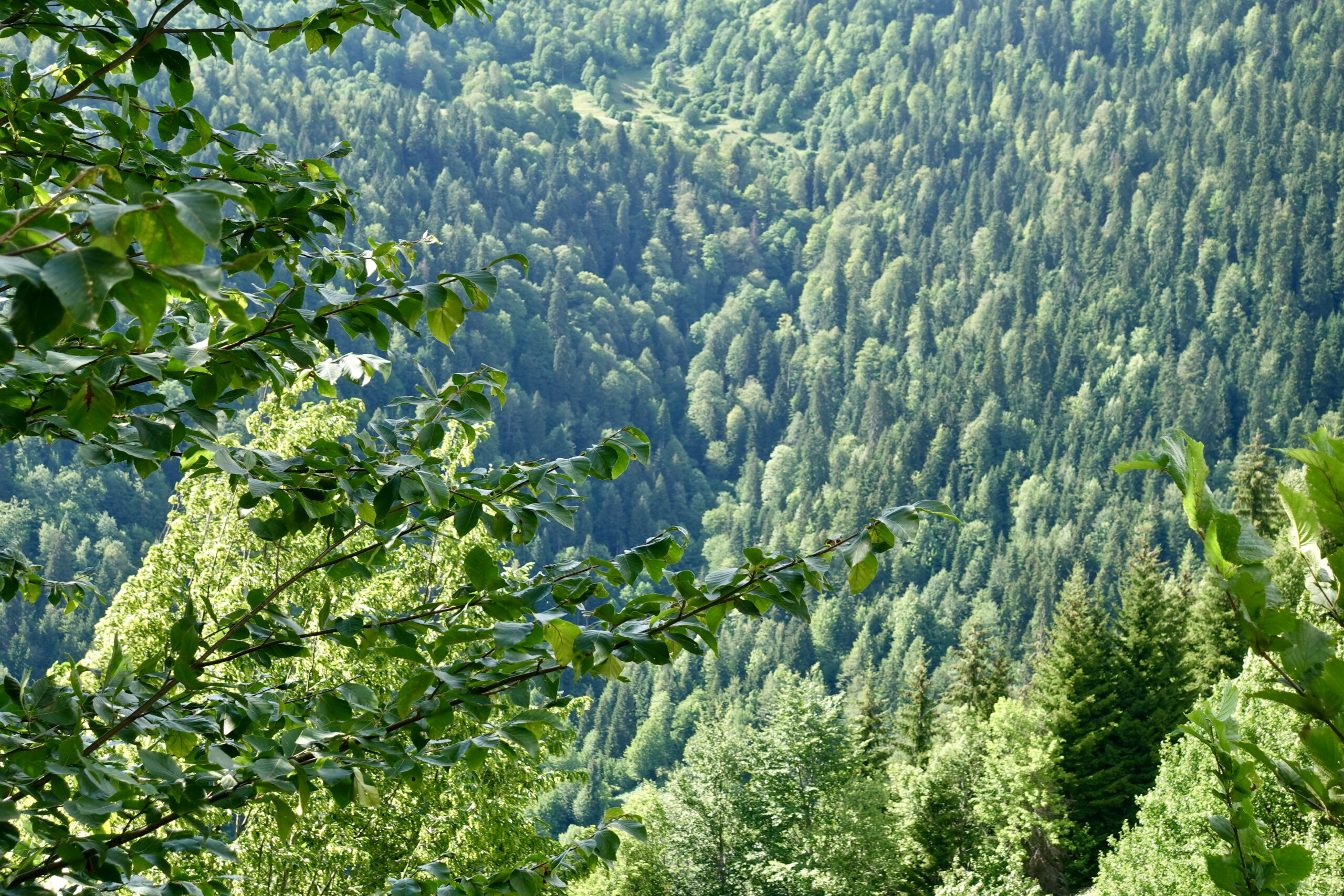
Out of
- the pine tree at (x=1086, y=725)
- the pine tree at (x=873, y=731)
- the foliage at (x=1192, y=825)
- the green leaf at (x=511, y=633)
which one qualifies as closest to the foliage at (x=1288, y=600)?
the green leaf at (x=511, y=633)

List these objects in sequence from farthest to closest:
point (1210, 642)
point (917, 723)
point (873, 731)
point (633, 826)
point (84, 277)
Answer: point (917, 723) < point (873, 731) < point (1210, 642) < point (633, 826) < point (84, 277)

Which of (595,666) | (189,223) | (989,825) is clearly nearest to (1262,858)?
(595,666)

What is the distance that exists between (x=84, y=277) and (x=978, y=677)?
38.4 m

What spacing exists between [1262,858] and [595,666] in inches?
49.9

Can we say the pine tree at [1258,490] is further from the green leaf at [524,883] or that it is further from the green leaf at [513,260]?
the green leaf at [524,883]

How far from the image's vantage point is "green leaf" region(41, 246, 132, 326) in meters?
1.28

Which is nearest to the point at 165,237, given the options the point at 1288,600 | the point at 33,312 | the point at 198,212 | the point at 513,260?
the point at 198,212

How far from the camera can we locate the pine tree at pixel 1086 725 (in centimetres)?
2984

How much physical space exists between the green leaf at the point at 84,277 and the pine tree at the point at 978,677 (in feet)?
123

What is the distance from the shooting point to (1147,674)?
3122 cm

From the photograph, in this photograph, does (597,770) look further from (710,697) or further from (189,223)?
(189,223)

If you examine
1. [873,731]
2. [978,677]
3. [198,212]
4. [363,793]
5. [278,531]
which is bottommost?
[873,731]

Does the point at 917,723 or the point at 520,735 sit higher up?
the point at 520,735

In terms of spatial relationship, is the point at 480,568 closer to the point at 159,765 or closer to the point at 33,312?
the point at 159,765
